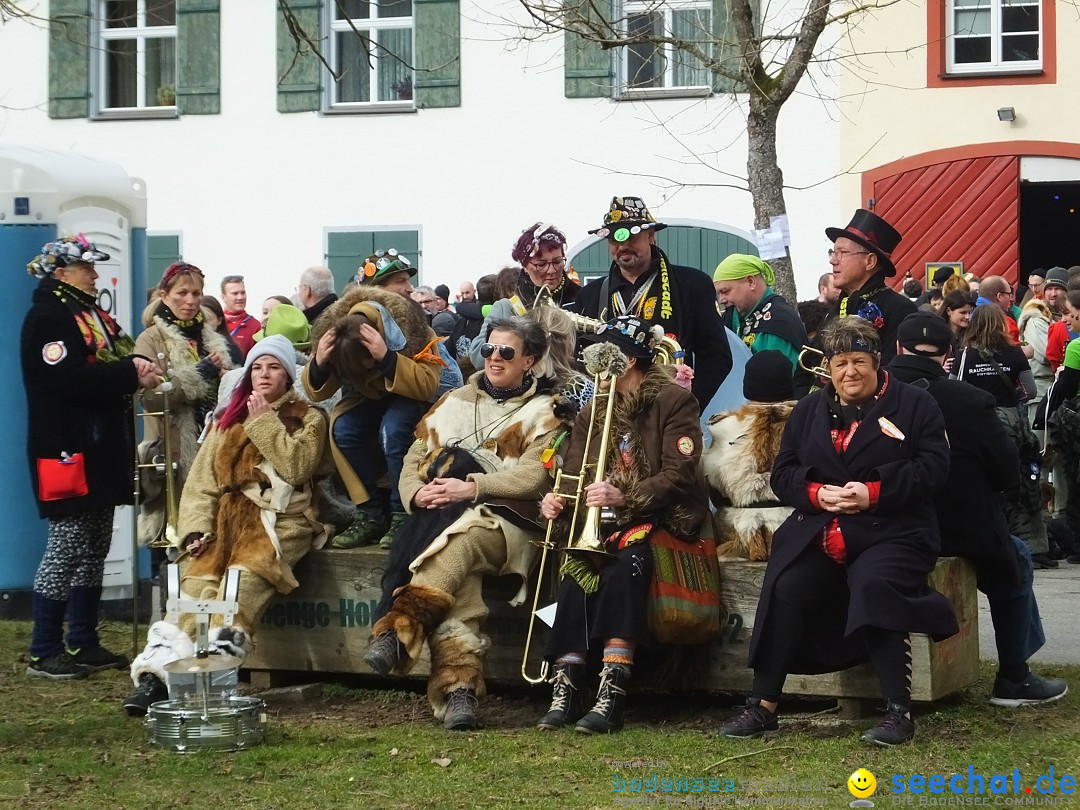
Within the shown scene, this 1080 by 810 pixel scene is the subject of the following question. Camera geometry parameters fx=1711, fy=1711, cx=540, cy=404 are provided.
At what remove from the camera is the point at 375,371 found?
7648 millimetres

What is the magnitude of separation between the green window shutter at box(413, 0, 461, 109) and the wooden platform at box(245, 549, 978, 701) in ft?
38.2

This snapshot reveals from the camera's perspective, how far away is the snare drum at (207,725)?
20.8ft

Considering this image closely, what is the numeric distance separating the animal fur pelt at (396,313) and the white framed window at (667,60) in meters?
10.3

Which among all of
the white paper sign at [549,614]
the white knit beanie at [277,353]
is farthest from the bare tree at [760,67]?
the white paper sign at [549,614]

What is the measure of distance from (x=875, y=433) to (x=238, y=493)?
2.88m

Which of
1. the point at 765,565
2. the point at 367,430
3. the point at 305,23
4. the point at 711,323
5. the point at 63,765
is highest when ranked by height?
the point at 305,23

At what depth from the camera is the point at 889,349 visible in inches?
298

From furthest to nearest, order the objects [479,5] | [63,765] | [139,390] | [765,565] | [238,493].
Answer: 1. [479,5]
2. [139,390]
3. [238,493]
4. [765,565]
5. [63,765]

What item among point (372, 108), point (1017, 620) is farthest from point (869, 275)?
point (372, 108)

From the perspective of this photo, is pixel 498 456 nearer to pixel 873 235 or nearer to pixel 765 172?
pixel 873 235

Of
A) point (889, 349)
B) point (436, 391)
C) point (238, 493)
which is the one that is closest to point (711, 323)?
point (889, 349)

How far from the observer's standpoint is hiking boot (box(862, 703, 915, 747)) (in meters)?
6.02

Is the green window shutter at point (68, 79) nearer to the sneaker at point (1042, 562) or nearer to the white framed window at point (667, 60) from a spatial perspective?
the white framed window at point (667, 60)

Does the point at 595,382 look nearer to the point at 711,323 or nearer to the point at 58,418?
the point at 711,323
